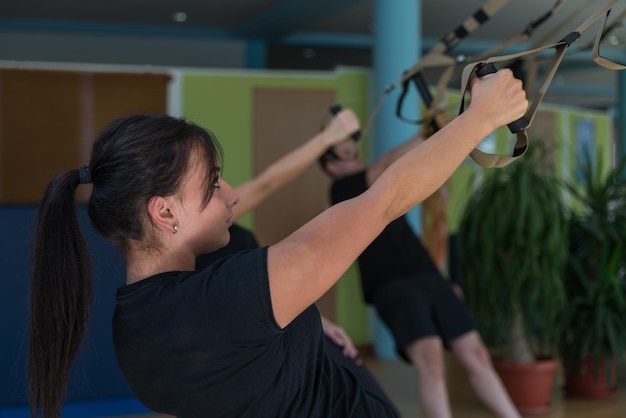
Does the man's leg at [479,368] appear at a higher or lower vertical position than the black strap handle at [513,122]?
lower

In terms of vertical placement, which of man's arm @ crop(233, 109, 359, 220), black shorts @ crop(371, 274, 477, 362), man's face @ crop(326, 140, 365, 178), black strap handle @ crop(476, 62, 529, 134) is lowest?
black shorts @ crop(371, 274, 477, 362)

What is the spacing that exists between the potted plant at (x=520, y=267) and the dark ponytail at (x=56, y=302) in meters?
3.41

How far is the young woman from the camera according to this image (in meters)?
1.13

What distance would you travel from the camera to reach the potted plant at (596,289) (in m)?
4.70

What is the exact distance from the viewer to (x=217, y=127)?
6.37 meters

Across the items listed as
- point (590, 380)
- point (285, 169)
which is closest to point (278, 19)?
point (590, 380)

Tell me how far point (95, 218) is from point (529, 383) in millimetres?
3602

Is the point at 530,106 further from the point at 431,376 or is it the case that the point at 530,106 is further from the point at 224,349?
the point at 431,376

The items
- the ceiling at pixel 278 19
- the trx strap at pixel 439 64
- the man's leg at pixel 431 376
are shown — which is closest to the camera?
the trx strap at pixel 439 64

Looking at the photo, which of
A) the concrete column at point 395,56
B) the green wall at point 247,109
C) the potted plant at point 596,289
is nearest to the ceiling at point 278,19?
the green wall at point 247,109

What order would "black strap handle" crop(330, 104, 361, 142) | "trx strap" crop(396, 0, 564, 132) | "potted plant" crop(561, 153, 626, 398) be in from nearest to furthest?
"trx strap" crop(396, 0, 564, 132) < "black strap handle" crop(330, 104, 361, 142) < "potted plant" crop(561, 153, 626, 398)

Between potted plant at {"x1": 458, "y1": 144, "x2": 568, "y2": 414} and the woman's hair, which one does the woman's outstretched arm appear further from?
potted plant at {"x1": 458, "y1": 144, "x2": 568, "y2": 414}

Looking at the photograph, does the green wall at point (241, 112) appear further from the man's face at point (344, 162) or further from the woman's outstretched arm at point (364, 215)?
the woman's outstretched arm at point (364, 215)

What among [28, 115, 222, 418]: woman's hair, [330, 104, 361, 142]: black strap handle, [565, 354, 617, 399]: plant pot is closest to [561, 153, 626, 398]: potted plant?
[565, 354, 617, 399]: plant pot
